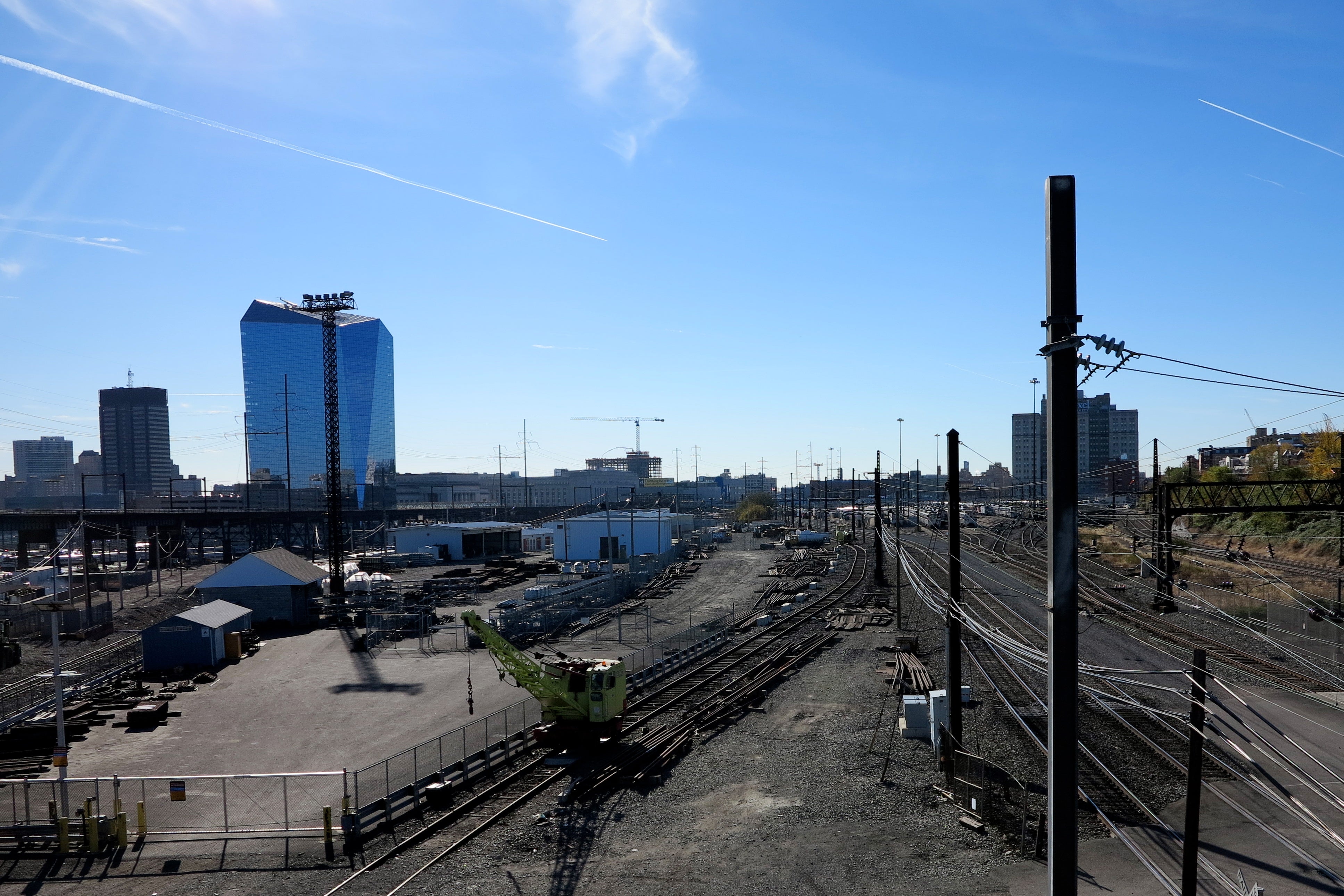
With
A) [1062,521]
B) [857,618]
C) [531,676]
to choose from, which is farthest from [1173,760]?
[857,618]

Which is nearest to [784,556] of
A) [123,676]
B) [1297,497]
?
[1297,497]

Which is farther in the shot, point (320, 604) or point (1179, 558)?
point (1179, 558)

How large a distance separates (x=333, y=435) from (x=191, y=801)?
39.7 m

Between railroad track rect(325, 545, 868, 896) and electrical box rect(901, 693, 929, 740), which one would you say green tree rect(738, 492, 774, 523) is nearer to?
railroad track rect(325, 545, 868, 896)

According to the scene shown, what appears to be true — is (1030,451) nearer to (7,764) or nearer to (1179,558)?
(1179,558)

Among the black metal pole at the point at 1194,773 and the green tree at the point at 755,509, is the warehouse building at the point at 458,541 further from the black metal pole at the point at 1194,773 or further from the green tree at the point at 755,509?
the black metal pole at the point at 1194,773

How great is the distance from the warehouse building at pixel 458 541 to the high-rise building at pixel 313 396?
92.5 meters

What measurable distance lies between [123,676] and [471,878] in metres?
26.8

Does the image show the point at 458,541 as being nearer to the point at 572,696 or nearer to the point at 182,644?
the point at 182,644

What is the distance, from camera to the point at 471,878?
1484 centimetres

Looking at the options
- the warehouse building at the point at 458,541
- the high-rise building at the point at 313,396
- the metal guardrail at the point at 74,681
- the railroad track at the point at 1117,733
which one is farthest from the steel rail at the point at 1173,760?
the high-rise building at the point at 313,396

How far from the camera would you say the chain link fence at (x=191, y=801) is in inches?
687

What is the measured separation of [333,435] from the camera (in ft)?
185

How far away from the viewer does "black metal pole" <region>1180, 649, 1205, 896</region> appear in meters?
9.01
